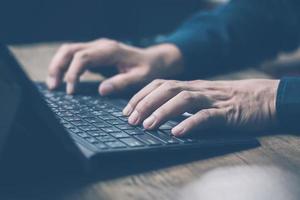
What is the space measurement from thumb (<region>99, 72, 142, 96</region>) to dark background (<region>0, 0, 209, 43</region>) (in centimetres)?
109

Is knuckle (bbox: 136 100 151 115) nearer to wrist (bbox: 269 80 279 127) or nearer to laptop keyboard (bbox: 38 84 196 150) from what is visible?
laptop keyboard (bbox: 38 84 196 150)

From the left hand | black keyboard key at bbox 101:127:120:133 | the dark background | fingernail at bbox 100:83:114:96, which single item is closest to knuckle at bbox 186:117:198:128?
the left hand

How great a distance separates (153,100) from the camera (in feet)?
2.62

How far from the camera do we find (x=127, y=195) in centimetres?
61

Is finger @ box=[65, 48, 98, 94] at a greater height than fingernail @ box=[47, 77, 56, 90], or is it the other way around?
finger @ box=[65, 48, 98, 94]

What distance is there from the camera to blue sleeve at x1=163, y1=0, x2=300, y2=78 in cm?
128

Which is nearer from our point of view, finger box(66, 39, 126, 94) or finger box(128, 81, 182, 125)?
finger box(128, 81, 182, 125)

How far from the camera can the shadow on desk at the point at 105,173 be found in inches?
23.8

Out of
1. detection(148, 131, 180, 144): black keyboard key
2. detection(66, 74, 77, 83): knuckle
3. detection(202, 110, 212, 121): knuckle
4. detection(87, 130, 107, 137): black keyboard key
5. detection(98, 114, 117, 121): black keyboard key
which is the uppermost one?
detection(202, 110, 212, 121): knuckle

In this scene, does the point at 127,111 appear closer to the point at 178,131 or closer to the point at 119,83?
the point at 178,131

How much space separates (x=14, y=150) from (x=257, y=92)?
0.43m

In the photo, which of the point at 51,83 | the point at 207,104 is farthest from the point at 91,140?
the point at 51,83

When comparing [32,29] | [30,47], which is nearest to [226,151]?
[30,47]

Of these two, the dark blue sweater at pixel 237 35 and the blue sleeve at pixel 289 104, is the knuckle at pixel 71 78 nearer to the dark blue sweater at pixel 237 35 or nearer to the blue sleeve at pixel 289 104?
the dark blue sweater at pixel 237 35
